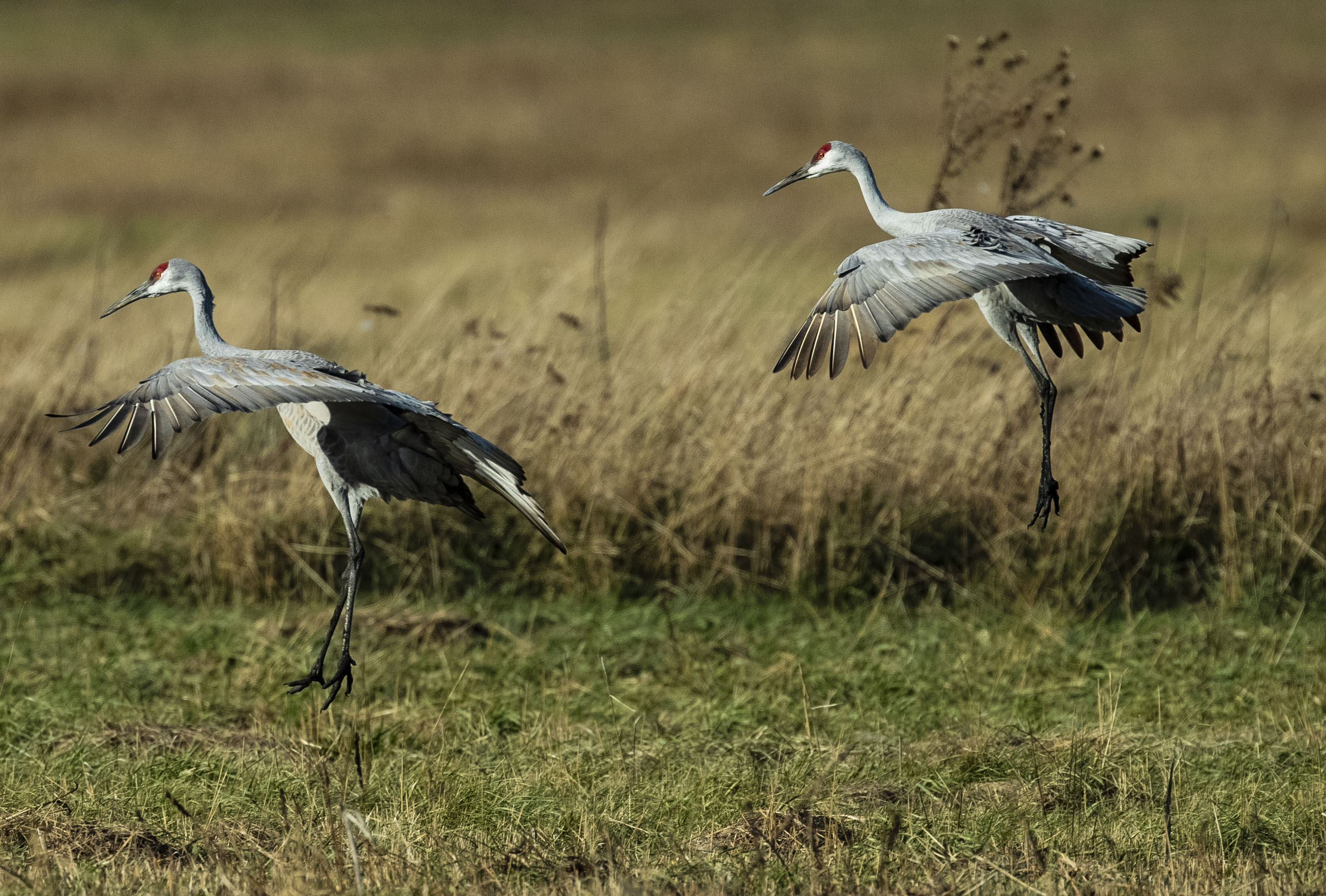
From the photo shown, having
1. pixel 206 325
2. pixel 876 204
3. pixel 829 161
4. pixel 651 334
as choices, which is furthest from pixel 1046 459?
pixel 651 334

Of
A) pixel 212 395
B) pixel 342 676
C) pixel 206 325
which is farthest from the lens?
pixel 206 325

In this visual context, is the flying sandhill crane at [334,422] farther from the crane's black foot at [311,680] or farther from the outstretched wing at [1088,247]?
the outstretched wing at [1088,247]

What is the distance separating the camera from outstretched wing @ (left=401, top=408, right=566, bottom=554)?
201 inches

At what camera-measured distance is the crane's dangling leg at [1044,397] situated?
17.9ft

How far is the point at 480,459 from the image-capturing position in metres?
5.22

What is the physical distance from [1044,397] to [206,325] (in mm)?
3039

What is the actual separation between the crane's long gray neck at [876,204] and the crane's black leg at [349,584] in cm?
209

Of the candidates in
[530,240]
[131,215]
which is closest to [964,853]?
[530,240]

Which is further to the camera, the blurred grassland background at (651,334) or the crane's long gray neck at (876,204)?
the blurred grassland background at (651,334)

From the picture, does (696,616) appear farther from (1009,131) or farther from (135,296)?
(1009,131)

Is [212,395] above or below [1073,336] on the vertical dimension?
below

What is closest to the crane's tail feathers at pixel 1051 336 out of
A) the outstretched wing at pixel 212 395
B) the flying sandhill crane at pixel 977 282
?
the flying sandhill crane at pixel 977 282

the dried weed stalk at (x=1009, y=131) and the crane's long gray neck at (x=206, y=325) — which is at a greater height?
the dried weed stalk at (x=1009, y=131)

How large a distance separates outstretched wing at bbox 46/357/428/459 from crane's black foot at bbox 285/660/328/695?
1.04 meters
